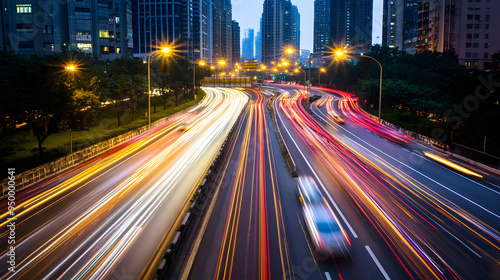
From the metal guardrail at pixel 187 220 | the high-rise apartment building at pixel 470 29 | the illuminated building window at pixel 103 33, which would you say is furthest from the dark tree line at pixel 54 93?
the high-rise apartment building at pixel 470 29

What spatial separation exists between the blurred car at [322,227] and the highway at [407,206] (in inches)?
30.1

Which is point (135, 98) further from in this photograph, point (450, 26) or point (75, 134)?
point (450, 26)

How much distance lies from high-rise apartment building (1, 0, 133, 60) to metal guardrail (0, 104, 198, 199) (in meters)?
68.8

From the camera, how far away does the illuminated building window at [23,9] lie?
302ft

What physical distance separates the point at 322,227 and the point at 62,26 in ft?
354

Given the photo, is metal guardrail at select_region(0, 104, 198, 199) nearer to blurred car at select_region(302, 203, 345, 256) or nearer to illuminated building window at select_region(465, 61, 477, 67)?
blurred car at select_region(302, 203, 345, 256)

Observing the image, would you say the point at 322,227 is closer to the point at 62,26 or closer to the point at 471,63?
the point at 471,63

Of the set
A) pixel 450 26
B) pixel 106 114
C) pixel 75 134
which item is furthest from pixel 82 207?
pixel 450 26

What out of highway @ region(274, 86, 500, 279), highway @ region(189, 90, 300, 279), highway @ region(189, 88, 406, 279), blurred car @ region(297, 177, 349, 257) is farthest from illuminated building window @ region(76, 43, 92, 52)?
blurred car @ region(297, 177, 349, 257)

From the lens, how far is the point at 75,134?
46.4 meters

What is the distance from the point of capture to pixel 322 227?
14.0m

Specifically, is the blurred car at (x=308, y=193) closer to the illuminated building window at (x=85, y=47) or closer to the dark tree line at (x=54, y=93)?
the dark tree line at (x=54, y=93)

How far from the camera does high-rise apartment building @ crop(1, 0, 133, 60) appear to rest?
92812 millimetres

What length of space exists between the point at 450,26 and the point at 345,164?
295 ft
